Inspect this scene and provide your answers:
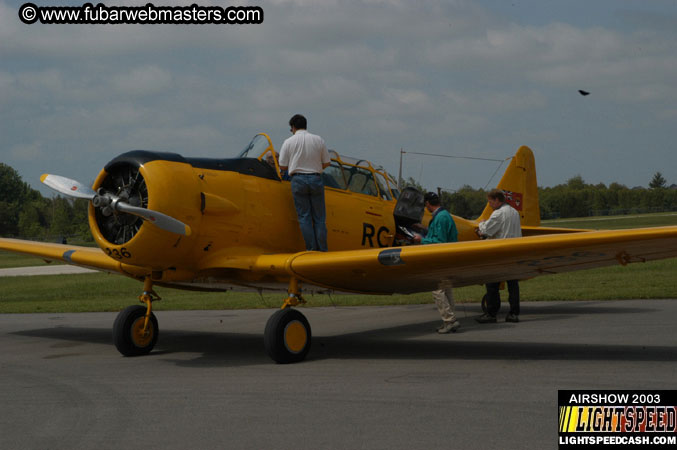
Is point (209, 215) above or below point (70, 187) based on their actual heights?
below

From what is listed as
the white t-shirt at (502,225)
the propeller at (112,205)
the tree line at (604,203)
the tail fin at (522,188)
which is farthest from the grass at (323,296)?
the tree line at (604,203)

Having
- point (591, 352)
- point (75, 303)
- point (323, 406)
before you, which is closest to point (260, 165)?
point (323, 406)

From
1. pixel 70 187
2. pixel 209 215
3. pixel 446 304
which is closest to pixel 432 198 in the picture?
pixel 446 304

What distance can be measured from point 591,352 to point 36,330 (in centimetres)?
887

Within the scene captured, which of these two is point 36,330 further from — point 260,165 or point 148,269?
point 260,165

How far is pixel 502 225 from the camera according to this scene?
10469 millimetres

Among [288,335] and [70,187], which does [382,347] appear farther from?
[70,187]

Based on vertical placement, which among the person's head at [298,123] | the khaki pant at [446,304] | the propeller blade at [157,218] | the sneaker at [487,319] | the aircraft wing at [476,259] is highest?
the person's head at [298,123]

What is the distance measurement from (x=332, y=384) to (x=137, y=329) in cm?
345

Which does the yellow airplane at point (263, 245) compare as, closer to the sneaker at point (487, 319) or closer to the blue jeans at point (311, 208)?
the blue jeans at point (311, 208)

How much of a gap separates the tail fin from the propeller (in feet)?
26.4

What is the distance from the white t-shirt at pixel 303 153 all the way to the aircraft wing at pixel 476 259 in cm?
108

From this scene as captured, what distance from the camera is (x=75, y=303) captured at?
17.5m

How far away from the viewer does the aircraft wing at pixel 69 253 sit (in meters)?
9.63
